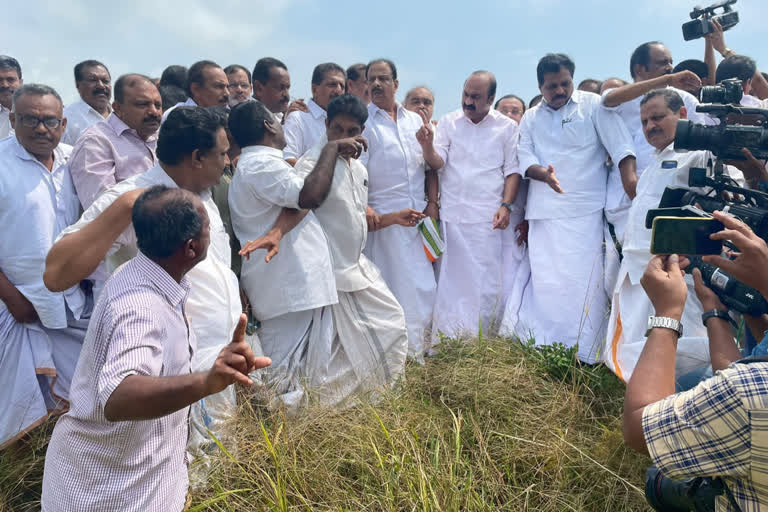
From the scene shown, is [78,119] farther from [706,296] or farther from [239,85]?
[706,296]

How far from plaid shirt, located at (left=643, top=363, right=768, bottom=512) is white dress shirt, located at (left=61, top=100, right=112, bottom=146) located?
4.49 metres

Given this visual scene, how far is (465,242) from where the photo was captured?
4812 mm

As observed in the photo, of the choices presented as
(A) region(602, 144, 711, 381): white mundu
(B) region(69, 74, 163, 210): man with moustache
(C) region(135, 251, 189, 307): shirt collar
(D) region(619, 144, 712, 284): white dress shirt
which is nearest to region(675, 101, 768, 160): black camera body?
(A) region(602, 144, 711, 381): white mundu

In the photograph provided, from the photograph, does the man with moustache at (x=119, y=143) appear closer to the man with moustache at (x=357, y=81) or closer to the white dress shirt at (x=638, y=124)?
the man with moustache at (x=357, y=81)

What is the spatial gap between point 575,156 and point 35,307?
3.76 metres

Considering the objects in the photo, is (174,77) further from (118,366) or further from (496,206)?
(118,366)

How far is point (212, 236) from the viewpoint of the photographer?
8.59ft

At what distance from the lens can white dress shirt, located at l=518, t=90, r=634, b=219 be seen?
178 inches

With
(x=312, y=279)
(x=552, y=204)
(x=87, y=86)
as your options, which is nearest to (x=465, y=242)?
(x=552, y=204)

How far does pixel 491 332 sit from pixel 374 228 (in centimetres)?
133

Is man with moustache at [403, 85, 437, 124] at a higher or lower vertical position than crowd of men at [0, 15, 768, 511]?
higher

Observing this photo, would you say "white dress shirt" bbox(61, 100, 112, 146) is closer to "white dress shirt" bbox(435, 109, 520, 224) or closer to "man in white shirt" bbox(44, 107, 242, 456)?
"man in white shirt" bbox(44, 107, 242, 456)

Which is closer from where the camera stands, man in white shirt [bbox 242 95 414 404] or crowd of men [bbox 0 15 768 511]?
crowd of men [bbox 0 15 768 511]

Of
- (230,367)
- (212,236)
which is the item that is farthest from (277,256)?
(230,367)
